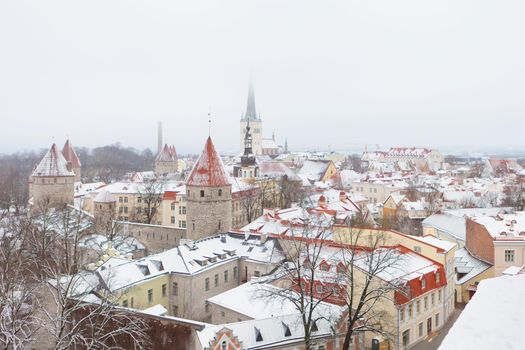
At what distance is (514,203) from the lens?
50.6 metres

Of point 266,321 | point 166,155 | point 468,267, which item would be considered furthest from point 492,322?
point 166,155

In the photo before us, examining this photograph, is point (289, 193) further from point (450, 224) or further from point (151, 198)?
point (450, 224)

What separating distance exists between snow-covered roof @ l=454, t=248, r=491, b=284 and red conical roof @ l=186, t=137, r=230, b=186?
14.9 metres

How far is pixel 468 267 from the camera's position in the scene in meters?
29.0

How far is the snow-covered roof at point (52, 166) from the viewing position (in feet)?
147

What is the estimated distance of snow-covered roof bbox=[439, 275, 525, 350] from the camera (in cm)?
524

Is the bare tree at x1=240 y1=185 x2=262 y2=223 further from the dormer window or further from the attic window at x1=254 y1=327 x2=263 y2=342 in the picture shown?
the attic window at x1=254 y1=327 x2=263 y2=342

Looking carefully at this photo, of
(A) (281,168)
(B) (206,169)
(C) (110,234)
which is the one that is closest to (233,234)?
(B) (206,169)

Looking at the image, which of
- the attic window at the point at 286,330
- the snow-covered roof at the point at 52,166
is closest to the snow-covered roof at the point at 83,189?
the snow-covered roof at the point at 52,166

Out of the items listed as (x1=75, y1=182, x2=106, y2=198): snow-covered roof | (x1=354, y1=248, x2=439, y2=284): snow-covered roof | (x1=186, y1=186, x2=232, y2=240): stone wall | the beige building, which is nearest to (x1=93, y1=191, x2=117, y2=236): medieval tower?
(x1=186, y1=186, x2=232, y2=240): stone wall

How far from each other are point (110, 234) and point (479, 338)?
104 ft

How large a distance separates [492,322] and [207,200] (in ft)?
87.1

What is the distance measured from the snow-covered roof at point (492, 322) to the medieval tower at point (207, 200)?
24962mm

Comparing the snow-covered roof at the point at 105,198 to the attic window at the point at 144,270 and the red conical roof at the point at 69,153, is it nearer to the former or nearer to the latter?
the red conical roof at the point at 69,153
